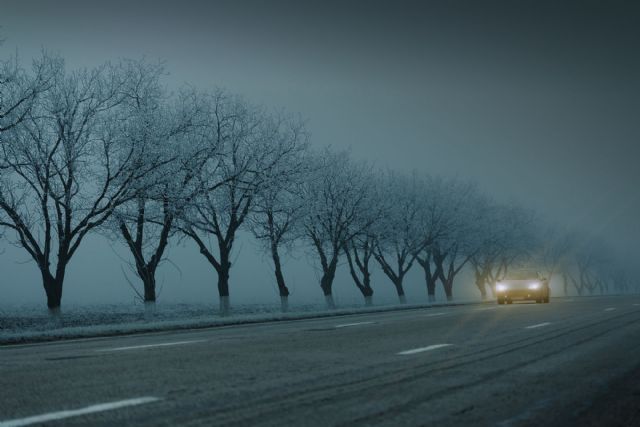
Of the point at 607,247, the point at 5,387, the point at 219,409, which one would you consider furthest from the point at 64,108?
the point at 607,247

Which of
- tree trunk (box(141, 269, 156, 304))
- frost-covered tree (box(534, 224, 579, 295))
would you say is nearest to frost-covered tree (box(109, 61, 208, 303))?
tree trunk (box(141, 269, 156, 304))

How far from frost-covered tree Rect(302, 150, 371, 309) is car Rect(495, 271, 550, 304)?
36.5ft

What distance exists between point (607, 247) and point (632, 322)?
111 m

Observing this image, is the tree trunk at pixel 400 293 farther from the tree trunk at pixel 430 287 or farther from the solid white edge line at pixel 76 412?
the solid white edge line at pixel 76 412

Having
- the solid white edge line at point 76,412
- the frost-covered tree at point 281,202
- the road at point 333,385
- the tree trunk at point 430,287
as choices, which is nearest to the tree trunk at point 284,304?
the frost-covered tree at point 281,202

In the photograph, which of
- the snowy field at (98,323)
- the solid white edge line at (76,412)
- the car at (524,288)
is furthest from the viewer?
the car at (524,288)

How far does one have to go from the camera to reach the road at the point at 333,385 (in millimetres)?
3799

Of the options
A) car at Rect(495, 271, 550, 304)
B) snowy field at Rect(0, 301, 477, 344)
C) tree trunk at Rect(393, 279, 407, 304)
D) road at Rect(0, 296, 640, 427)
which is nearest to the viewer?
road at Rect(0, 296, 640, 427)

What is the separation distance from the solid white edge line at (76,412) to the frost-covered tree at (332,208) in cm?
3240

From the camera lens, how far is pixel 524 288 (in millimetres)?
28859

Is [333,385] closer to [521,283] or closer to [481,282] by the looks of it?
[521,283]

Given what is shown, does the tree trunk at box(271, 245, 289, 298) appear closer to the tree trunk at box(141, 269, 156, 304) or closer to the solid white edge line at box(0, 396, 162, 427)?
the tree trunk at box(141, 269, 156, 304)

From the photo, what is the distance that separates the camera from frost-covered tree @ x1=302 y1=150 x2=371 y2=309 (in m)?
37.7

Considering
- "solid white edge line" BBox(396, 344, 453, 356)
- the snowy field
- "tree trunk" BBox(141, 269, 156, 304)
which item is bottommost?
"solid white edge line" BBox(396, 344, 453, 356)
